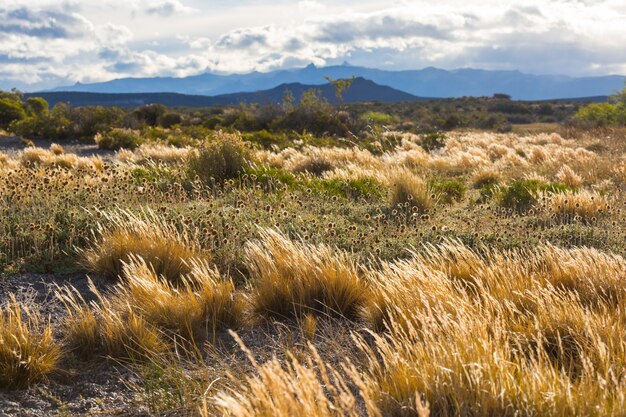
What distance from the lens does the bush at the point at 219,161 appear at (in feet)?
32.0

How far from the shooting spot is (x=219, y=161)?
32.4 feet

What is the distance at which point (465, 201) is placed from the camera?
30.1 ft

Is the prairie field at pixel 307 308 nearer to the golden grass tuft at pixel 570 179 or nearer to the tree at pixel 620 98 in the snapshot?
the golden grass tuft at pixel 570 179

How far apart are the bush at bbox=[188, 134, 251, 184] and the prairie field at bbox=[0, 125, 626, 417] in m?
1.97

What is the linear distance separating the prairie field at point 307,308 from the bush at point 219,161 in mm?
1972

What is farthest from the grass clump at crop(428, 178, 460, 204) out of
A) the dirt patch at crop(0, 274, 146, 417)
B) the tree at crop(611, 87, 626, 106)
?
the tree at crop(611, 87, 626, 106)

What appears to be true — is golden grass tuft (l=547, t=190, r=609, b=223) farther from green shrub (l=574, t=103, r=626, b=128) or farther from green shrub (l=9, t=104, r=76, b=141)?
green shrub (l=574, t=103, r=626, b=128)

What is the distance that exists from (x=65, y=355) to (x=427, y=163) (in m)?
10.9

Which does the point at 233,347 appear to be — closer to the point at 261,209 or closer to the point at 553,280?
the point at 553,280

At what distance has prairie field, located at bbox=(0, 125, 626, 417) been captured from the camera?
94.7 inches

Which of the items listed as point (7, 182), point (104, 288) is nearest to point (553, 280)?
point (104, 288)

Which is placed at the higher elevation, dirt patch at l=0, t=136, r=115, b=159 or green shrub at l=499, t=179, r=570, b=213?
dirt patch at l=0, t=136, r=115, b=159

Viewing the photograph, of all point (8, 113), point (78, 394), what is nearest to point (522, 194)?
point (78, 394)

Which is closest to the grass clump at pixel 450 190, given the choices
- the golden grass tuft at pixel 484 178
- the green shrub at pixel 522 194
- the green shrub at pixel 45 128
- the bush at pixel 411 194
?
the green shrub at pixel 522 194
